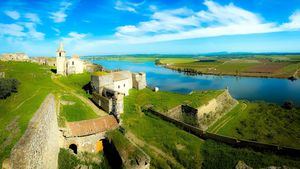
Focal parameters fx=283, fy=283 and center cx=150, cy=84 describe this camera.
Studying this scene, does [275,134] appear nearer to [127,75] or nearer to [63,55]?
[127,75]

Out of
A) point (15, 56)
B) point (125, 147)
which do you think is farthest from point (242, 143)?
point (15, 56)

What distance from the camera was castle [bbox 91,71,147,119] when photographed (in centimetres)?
3125

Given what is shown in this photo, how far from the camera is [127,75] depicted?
44.8 meters

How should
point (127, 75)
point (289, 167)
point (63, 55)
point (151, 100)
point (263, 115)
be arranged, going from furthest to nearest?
point (63, 55)
point (127, 75)
point (151, 100)
point (263, 115)
point (289, 167)

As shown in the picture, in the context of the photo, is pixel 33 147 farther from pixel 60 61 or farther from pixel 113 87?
pixel 60 61

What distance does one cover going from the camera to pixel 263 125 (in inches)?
1303

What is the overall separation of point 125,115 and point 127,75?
13.2 metres

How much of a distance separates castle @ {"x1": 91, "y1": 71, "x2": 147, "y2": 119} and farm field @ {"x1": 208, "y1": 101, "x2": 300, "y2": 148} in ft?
37.4

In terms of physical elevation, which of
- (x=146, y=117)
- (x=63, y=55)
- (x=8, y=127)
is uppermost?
(x=63, y=55)

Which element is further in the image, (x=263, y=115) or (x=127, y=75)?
(x=127, y=75)

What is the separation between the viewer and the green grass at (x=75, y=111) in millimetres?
27947

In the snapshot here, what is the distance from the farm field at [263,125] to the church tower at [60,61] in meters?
28.0

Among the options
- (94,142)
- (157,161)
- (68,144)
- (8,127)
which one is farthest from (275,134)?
(8,127)

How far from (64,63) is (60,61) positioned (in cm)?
76
